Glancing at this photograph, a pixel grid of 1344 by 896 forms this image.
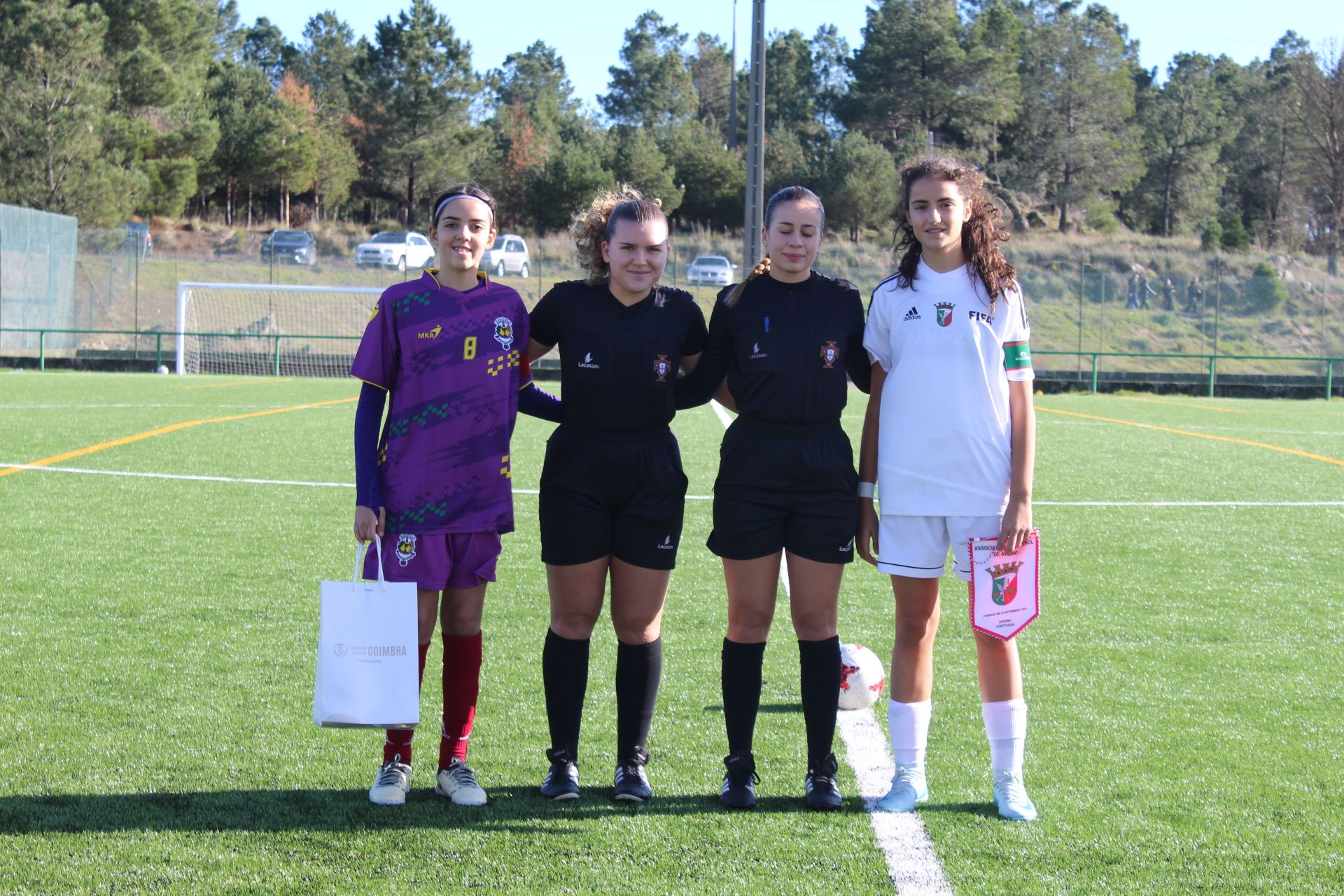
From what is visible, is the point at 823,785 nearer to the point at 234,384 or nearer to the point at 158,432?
the point at 158,432

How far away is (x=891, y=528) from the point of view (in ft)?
10.3

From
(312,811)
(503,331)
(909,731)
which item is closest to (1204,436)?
(909,731)

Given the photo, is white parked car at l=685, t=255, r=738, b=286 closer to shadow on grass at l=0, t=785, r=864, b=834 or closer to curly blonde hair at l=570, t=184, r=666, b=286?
curly blonde hair at l=570, t=184, r=666, b=286

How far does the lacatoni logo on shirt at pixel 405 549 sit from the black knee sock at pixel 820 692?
1.01 metres

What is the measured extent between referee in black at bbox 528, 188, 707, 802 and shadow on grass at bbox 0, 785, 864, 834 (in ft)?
0.29

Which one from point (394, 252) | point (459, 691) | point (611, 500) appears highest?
point (394, 252)

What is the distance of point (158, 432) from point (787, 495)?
10008 mm

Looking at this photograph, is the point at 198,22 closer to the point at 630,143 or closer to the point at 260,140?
the point at 260,140

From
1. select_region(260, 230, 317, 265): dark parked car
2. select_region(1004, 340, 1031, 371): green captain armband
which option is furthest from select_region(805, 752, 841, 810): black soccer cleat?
select_region(260, 230, 317, 265): dark parked car

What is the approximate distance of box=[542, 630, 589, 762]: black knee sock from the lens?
325 cm

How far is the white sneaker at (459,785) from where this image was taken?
→ 3119 mm

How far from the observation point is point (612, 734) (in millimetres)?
3740

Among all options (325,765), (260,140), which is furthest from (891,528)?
(260,140)

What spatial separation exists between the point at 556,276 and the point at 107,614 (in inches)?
1194
